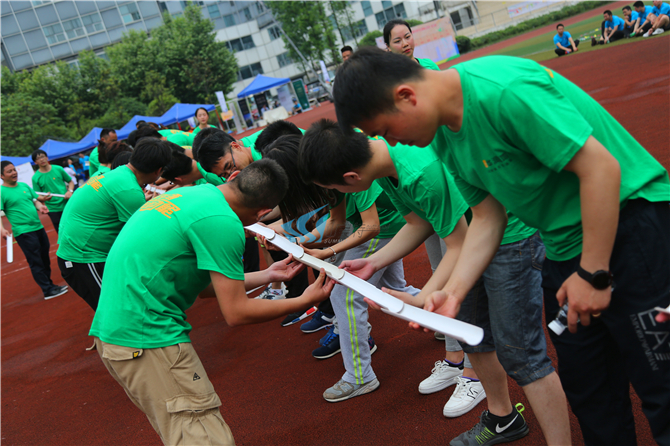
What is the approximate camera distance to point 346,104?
5.34ft

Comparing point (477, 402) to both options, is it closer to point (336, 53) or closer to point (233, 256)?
point (233, 256)

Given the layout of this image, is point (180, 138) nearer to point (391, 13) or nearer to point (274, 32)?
point (274, 32)

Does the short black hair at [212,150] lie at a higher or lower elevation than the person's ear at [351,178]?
higher

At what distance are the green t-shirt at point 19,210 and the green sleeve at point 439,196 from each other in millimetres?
8716

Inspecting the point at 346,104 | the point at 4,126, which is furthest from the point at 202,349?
the point at 4,126

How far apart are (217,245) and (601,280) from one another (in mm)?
1703

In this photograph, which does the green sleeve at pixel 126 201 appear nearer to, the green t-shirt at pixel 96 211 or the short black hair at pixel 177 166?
the green t-shirt at pixel 96 211

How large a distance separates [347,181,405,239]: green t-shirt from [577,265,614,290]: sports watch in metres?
1.82

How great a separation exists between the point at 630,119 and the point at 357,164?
7.78m

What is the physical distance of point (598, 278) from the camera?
1521 mm

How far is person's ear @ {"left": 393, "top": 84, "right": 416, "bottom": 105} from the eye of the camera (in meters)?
1.57

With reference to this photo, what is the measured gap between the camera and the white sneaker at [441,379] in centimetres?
336

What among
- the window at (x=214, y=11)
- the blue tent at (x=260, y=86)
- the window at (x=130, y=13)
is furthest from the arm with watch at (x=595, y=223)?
the window at (x=130, y=13)

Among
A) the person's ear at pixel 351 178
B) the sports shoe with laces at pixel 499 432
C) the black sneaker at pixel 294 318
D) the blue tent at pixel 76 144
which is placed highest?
Answer: the blue tent at pixel 76 144
